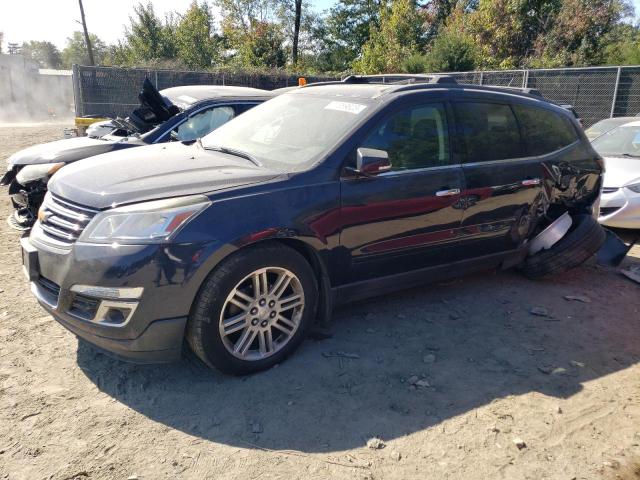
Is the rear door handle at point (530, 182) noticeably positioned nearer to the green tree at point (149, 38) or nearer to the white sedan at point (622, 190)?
the white sedan at point (622, 190)

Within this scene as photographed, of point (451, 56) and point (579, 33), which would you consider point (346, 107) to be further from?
point (579, 33)

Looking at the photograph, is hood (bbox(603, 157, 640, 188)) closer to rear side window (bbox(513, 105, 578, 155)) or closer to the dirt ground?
rear side window (bbox(513, 105, 578, 155))

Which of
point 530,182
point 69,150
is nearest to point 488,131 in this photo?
point 530,182

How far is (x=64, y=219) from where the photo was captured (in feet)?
10.7

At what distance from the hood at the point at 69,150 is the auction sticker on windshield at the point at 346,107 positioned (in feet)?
9.24

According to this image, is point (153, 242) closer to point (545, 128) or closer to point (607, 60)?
point (545, 128)

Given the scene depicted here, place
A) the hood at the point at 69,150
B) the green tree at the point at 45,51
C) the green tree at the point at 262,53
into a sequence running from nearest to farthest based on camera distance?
the hood at the point at 69,150 < the green tree at the point at 262,53 < the green tree at the point at 45,51

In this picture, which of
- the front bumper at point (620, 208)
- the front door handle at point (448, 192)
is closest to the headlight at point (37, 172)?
the front door handle at point (448, 192)

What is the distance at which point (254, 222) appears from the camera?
317 cm

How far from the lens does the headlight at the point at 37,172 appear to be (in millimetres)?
5512

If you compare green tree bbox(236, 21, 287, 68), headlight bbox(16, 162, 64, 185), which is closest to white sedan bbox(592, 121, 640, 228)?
headlight bbox(16, 162, 64, 185)

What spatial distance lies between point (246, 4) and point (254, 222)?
42241 mm

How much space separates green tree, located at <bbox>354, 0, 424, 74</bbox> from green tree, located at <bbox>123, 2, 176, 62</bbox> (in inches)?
558

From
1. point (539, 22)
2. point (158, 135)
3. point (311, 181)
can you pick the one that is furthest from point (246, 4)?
point (311, 181)
